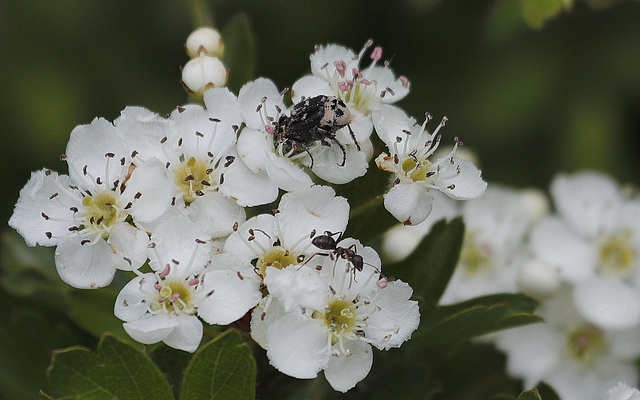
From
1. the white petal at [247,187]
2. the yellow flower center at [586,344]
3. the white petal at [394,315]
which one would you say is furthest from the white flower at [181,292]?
the yellow flower center at [586,344]

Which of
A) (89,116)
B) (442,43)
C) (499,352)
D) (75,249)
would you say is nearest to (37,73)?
(89,116)

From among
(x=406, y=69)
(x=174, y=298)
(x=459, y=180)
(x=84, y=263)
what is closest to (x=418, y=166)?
(x=459, y=180)

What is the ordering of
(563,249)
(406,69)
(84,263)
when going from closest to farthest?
(84,263)
(563,249)
(406,69)

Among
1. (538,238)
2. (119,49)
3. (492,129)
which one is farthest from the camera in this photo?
(119,49)

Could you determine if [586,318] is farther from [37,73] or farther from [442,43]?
[37,73]

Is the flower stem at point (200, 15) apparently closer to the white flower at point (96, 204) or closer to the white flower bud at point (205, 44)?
the white flower bud at point (205, 44)

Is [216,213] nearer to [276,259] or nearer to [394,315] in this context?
[276,259]
